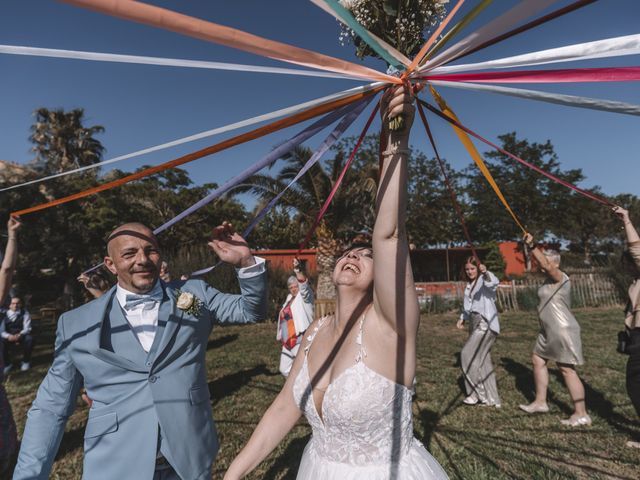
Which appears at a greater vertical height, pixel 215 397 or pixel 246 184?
pixel 246 184

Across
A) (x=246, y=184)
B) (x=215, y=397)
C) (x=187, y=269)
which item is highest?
(x=246, y=184)

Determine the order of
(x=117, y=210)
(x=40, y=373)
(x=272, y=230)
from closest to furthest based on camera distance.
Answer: (x=40, y=373)
(x=117, y=210)
(x=272, y=230)

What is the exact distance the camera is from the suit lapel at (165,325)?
2.31 meters

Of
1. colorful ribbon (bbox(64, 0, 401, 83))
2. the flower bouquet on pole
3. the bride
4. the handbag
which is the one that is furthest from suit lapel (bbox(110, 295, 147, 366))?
the handbag

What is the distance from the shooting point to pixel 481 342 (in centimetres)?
629

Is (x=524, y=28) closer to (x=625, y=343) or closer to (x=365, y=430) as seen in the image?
(x=365, y=430)

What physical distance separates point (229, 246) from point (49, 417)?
1.40m

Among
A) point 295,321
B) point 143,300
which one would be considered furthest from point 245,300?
point 295,321

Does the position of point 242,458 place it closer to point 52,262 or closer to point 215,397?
point 215,397

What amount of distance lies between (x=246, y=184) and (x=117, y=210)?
9920 mm

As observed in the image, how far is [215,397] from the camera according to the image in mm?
6914

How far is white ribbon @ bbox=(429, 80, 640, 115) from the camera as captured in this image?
1.37m

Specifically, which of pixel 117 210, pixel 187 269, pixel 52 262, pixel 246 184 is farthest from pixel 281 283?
pixel 52 262

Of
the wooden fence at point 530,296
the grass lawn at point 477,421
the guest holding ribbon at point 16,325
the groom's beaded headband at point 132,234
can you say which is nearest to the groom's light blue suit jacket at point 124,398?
the groom's beaded headband at point 132,234
